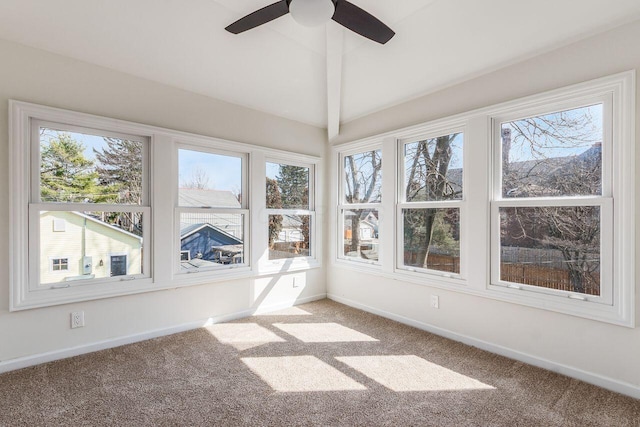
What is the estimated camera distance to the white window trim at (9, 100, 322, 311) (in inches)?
91.5

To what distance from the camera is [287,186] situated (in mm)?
4074

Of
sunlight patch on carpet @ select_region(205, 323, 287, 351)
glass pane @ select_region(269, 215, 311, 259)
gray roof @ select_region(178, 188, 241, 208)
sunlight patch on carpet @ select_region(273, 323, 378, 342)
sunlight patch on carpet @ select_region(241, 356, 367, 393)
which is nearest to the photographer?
sunlight patch on carpet @ select_region(241, 356, 367, 393)

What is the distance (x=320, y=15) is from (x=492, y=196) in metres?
2.06

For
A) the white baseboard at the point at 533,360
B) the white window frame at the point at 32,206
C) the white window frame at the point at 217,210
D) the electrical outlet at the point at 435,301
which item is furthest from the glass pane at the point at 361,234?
the white window frame at the point at 32,206

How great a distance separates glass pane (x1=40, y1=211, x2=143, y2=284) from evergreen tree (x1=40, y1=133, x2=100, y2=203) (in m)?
0.15

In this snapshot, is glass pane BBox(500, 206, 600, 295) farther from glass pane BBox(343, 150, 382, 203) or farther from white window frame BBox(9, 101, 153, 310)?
white window frame BBox(9, 101, 153, 310)

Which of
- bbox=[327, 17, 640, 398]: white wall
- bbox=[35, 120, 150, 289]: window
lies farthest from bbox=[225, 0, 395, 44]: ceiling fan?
bbox=[35, 120, 150, 289]: window

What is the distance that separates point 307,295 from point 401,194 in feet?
6.09

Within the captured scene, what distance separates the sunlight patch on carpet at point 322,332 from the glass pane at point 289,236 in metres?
0.96

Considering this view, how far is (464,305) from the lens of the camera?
293 cm

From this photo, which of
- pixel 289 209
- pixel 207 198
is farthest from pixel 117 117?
pixel 289 209

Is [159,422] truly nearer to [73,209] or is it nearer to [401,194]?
[73,209]

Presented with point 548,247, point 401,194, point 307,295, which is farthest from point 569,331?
point 307,295

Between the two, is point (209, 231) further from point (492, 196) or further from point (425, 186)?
point (492, 196)
